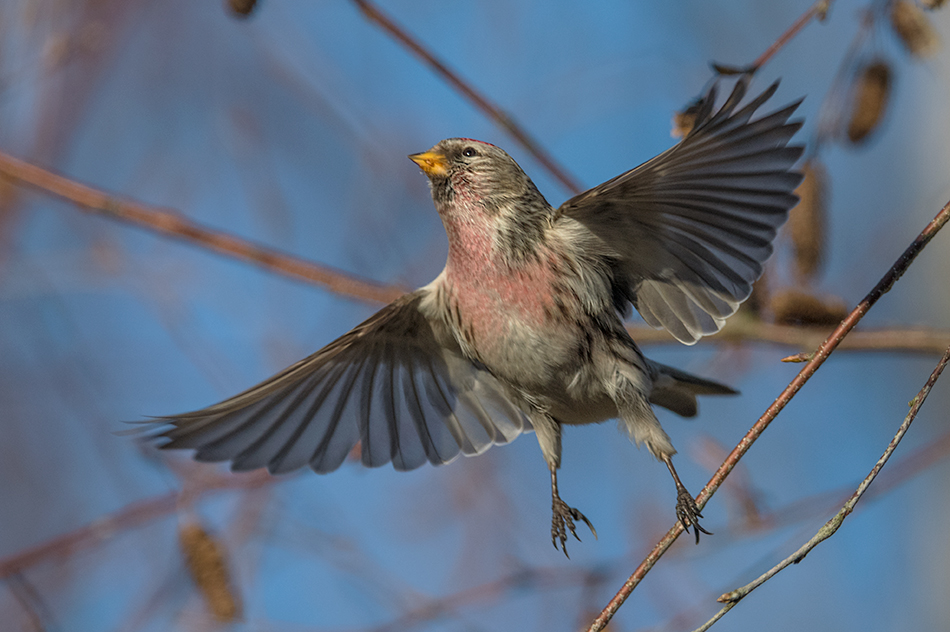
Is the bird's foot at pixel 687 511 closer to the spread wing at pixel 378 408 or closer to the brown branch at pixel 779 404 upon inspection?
the brown branch at pixel 779 404

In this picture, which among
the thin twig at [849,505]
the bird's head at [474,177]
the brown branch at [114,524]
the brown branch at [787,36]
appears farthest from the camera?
the bird's head at [474,177]

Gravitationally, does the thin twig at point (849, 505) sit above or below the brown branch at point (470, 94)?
below

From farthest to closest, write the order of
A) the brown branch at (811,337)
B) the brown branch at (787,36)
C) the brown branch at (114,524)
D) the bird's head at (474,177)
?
the bird's head at (474,177)
the brown branch at (811,337)
the brown branch at (114,524)
the brown branch at (787,36)

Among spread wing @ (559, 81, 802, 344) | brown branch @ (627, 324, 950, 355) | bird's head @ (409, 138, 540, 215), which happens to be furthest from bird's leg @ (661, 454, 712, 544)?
bird's head @ (409, 138, 540, 215)

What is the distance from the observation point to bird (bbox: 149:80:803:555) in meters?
2.47

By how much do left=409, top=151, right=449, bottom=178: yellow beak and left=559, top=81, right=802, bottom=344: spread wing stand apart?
17.6 inches

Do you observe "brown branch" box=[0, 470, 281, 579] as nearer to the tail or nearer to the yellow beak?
the yellow beak

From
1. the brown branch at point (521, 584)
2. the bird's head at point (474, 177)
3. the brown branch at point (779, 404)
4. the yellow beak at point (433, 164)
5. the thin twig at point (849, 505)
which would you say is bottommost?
the brown branch at point (521, 584)

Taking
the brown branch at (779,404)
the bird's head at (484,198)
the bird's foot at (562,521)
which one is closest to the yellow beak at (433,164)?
the bird's head at (484,198)

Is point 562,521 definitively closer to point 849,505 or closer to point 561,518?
point 561,518

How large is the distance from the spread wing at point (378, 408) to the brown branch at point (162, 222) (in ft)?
0.91

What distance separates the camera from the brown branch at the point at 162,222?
282 cm

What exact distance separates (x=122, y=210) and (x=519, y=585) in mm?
1859

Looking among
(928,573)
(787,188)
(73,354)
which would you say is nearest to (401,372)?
(787,188)
